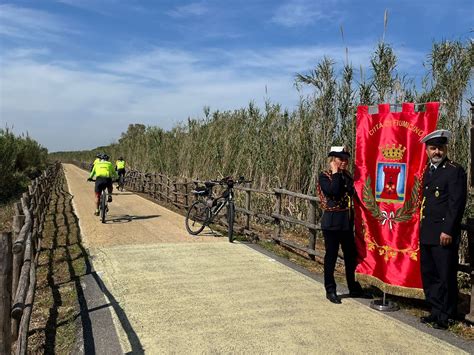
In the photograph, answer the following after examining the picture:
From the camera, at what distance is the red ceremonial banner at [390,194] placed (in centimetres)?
440

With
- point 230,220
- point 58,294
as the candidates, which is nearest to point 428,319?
point 58,294

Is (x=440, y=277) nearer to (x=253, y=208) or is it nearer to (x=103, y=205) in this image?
(x=253, y=208)

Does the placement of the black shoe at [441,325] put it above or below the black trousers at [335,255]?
below

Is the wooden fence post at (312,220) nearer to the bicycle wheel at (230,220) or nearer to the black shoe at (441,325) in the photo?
the bicycle wheel at (230,220)

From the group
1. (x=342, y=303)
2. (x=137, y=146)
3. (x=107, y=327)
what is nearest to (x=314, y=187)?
(x=342, y=303)

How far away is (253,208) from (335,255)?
5.38 meters

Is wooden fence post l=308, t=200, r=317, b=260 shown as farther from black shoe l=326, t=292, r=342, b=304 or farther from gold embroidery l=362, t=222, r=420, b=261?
black shoe l=326, t=292, r=342, b=304

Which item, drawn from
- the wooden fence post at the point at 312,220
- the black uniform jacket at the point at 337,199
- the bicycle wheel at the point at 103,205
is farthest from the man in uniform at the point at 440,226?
the bicycle wheel at the point at 103,205

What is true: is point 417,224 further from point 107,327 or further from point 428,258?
point 107,327

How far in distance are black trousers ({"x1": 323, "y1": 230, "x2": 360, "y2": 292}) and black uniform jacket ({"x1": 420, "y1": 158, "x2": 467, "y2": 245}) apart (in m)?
0.93

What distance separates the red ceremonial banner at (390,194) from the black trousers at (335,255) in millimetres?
85

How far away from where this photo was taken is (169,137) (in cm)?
1931

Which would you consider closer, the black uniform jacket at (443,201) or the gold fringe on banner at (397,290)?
the black uniform jacket at (443,201)

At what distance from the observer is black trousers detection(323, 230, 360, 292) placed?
4.85 m
